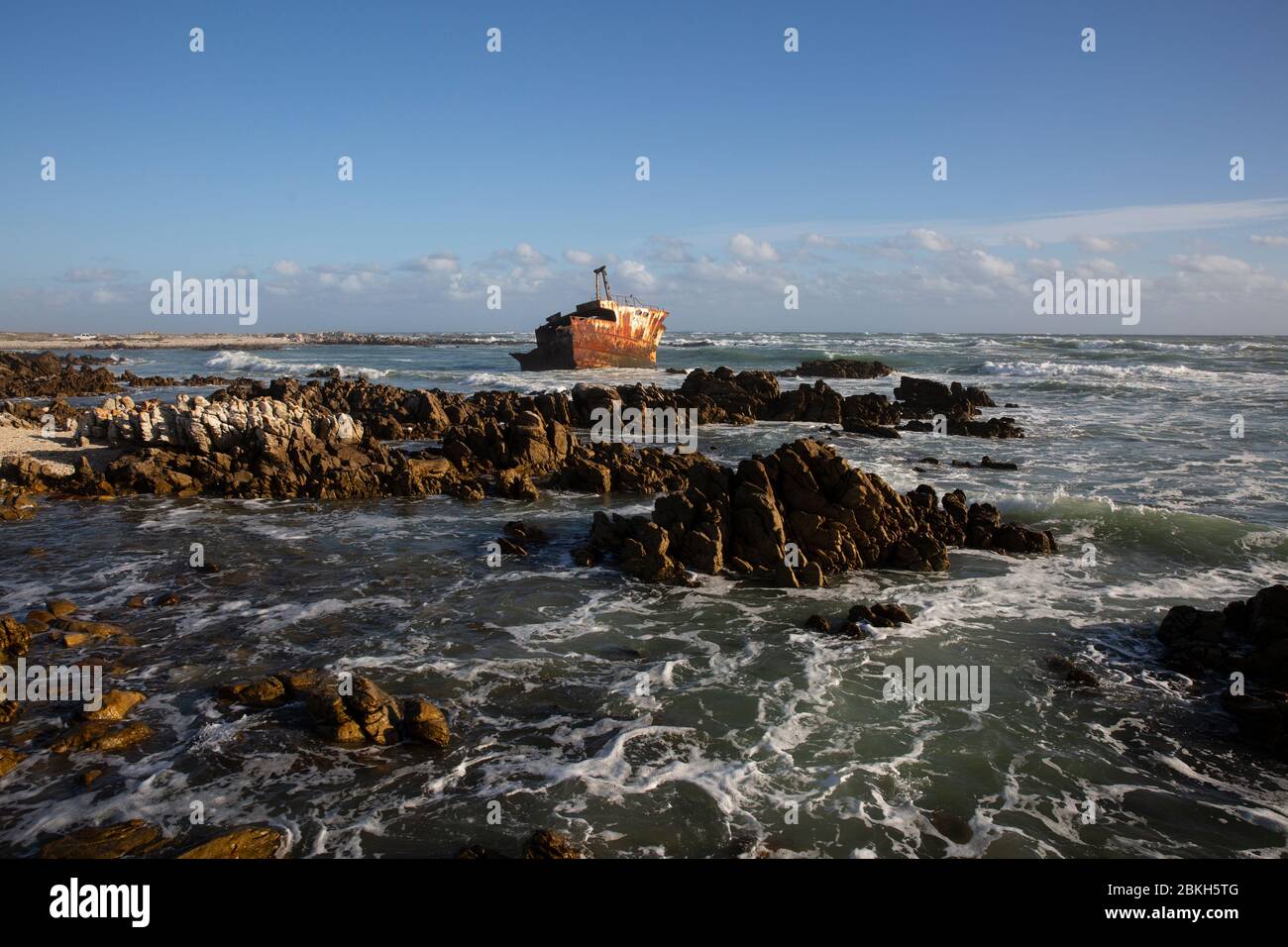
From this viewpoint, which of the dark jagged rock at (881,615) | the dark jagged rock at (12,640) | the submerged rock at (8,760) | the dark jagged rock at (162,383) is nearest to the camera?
the submerged rock at (8,760)

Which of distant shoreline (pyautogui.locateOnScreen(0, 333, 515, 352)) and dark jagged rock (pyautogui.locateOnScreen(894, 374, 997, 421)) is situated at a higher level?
distant shoreline (pyautogui.locateOnScreen(0, 333, 515, 352))

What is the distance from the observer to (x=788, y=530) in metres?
13.4

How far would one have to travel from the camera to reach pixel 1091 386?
1778 inches

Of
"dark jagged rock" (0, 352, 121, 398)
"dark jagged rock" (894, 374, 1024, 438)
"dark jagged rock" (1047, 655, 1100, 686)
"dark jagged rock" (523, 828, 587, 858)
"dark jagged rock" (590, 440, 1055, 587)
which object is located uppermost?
"dark jagged rock" (0, 352, 121, 398)

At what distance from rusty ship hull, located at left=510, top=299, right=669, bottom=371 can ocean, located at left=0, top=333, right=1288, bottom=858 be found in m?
31.9

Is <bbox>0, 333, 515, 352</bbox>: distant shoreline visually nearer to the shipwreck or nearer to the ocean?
the shipwreck

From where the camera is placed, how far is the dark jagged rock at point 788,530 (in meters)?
13.0

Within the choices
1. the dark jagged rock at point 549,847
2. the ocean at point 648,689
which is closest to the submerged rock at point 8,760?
the ocean at point 648,689

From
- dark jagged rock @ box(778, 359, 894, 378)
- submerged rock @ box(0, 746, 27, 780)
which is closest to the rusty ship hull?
dark jagged rock @ box(778, 359, 894, 378)

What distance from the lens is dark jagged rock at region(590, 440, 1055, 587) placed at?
42.6ft

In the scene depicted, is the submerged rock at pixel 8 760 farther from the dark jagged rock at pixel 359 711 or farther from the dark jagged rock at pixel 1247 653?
the dark jagged rock at pixel 1247 653
